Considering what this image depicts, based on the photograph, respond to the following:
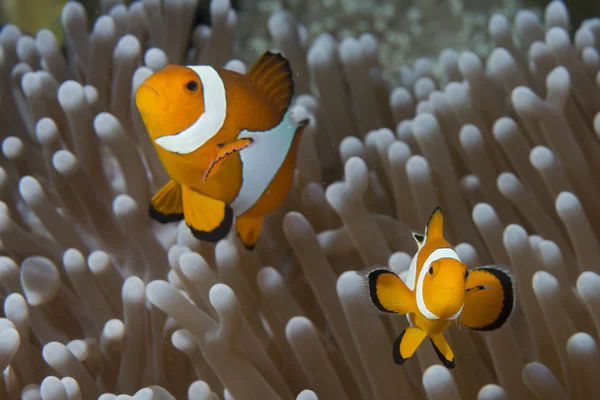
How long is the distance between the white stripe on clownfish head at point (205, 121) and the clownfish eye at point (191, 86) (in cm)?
2

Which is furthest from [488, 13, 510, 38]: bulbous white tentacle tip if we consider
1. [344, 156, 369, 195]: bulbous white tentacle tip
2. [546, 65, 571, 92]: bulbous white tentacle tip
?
[344, 156, 369, 195]: bulbous white tentacle tip

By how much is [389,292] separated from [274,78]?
1.63ft

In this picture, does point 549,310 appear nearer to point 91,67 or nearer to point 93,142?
point 93,142

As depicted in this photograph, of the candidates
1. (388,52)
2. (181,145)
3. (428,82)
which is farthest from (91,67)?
(388,52)

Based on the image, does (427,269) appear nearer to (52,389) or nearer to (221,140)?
(221,140)

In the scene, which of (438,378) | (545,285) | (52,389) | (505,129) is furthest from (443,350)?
(505,129)

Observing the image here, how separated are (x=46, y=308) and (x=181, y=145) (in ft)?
1.61

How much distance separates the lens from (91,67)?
1.38m

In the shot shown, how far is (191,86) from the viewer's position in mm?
796

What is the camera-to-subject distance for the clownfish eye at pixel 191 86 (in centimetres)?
79

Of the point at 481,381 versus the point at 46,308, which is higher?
the point at 46,308

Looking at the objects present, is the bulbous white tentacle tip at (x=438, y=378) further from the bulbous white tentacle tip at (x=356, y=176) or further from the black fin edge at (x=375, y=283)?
the bulbous white tentacle tip at (x=356, y=176)

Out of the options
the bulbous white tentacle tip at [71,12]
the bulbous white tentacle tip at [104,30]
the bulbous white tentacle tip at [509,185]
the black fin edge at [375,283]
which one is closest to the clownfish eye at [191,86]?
the black fin edge at [375,283]

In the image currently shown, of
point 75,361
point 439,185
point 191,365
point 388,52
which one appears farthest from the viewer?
point 388,52
